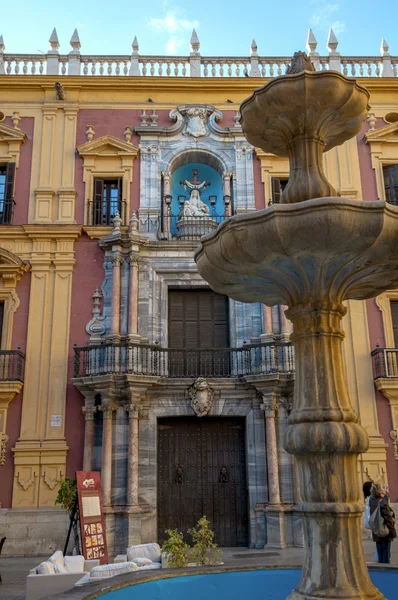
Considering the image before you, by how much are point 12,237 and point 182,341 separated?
495 cm

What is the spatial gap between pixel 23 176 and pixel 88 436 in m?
6.98

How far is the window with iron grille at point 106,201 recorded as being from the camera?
51.0 feet

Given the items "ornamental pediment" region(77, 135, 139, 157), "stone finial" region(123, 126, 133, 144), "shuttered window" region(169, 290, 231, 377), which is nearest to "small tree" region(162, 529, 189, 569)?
"shuttered window" region(169, 290, 231, 377)

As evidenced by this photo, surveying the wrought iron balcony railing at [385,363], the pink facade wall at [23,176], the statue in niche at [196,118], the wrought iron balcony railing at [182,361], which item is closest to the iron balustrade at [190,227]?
the statue in niche at [196,118]

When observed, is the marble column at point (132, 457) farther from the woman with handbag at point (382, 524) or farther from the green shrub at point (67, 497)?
the woman with handbag at point (382, 524)

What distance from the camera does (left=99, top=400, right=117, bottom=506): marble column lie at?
41.8 feet

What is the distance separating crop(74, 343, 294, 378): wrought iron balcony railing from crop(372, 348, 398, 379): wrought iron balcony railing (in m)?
2.10

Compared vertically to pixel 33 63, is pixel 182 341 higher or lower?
lower

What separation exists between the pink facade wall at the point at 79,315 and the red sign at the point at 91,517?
7.40ft

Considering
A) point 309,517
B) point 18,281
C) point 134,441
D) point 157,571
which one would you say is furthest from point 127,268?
point 309,517

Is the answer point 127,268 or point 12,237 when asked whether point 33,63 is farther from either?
point 127,268

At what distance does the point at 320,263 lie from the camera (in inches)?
219

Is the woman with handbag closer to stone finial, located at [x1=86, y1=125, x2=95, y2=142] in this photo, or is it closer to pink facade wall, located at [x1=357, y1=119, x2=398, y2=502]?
pink facade wall, located at [x1=357, y1=119, x2=398, y2=502]

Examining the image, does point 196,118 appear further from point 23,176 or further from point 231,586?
point 231,586
